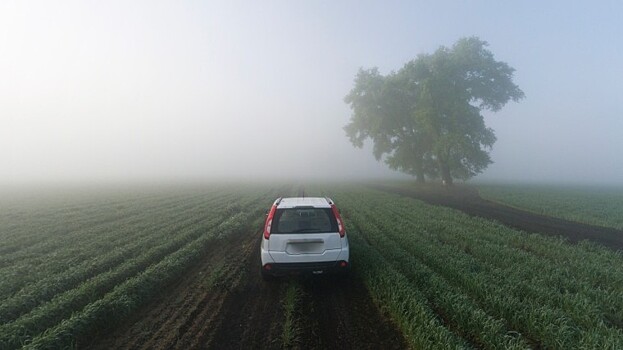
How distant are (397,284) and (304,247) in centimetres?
206

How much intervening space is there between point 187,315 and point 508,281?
21.9ft

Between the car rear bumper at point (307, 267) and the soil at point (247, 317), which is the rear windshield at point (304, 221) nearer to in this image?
the car rear bumper at point (307, 267)

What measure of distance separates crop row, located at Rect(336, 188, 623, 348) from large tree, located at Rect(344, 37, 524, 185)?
26761 mm

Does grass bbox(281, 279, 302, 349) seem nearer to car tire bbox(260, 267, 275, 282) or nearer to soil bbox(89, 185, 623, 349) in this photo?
soil bbox(89, 185, 623, 349)

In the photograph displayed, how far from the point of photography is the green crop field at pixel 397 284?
17.1 feet

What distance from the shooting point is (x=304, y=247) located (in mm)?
7242

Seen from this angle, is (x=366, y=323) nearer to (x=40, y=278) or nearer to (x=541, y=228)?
(x=40, y=278)

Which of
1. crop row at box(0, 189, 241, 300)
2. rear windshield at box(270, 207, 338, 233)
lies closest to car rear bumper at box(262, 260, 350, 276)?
rear windshield at box(270, 207, 338, 233)

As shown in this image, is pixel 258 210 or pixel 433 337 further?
pixel 258 210

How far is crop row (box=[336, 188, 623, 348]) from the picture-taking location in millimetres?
5004

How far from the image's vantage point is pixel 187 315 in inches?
244

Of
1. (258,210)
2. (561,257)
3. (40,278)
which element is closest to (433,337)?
(561,257)

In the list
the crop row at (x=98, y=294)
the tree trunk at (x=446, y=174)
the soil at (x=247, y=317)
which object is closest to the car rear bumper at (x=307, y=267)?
the soil at (x=247, y=317)

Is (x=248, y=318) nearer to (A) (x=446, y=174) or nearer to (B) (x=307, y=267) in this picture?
(B) (x=307, y=267)
